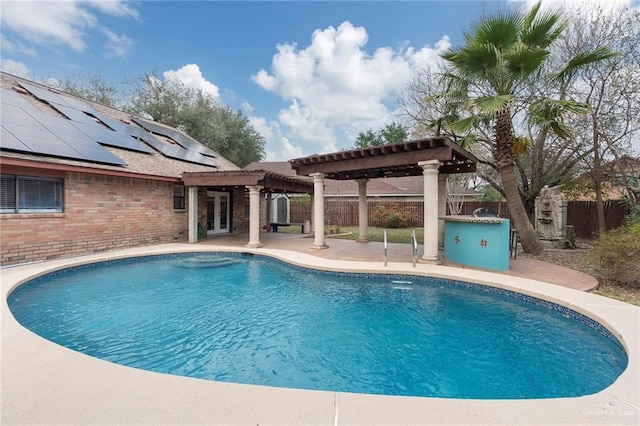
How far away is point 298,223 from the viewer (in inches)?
965

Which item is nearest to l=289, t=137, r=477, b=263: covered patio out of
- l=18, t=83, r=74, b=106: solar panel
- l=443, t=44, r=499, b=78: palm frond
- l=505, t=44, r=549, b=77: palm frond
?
l=443, t=44, r=499, b=78: palm frond

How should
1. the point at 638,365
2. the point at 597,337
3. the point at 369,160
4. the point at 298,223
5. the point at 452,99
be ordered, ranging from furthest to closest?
the point at 298,223
the point at 452,99
the point at 369,160
the point at 597,337
the point at 638,365

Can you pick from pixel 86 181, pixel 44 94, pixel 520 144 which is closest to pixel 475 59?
pixel 520 144

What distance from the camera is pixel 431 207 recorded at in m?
8.83

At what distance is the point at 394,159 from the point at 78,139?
1114cm

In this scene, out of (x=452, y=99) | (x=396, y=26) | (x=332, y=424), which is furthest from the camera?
(x=396, y=26)

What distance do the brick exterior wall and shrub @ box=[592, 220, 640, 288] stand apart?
48.9 ft

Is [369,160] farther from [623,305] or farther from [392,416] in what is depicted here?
[392,416]

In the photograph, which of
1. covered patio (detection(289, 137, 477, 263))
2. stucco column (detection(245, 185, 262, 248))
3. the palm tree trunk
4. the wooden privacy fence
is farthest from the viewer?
the wooden privacy fence

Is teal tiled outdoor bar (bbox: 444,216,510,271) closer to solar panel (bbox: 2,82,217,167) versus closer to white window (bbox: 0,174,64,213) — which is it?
solar panel (bbox: 2,82,217,167)

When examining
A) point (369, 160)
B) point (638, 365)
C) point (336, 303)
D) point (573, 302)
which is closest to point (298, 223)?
point (369, 160)

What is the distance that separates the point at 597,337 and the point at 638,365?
59.0 inches

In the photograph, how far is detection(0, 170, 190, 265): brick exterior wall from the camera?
8352 millimetres

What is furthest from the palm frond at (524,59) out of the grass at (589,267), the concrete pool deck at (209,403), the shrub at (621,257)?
the concrete pool deck at (209,403)
